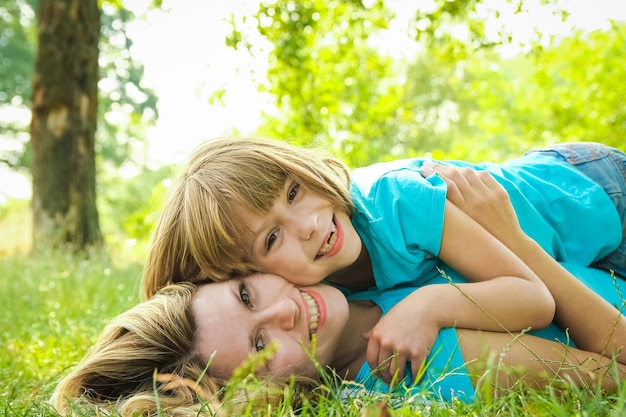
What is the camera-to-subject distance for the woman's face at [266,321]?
7.09 ft

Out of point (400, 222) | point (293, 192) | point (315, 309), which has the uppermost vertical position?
point (293, 192)

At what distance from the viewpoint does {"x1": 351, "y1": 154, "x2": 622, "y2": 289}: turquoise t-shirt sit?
8.09ft

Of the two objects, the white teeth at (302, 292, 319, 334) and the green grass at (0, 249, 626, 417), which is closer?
the green grass at (0, 249, 626, 417)

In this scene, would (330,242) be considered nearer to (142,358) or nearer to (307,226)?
(307,226)

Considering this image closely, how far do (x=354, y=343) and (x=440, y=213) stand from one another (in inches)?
25.5

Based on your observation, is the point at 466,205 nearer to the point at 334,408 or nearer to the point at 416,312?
the point at 416,312

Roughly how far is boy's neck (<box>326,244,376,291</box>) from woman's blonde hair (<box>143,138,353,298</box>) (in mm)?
315

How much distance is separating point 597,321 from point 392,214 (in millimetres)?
852

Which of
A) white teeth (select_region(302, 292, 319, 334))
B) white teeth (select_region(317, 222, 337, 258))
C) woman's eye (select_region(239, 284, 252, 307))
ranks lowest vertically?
white teeth (select_region(302, 292, 319, 334))

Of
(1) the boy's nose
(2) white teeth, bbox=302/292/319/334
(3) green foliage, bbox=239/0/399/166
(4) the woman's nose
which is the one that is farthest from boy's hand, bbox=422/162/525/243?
(3) green foliage, bbox=239/0/399/166

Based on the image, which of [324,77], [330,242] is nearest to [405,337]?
[330,242]

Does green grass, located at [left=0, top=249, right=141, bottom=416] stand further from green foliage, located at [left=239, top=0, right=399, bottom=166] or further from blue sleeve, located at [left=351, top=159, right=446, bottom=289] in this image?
green foliage, located at [left=239, top=0, right=399, bottom=166]

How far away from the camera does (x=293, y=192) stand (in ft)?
8.09

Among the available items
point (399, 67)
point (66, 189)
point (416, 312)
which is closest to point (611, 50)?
point (66, 189)
